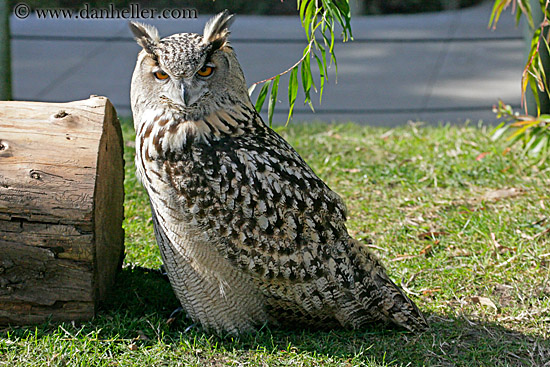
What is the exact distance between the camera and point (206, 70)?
109 inches

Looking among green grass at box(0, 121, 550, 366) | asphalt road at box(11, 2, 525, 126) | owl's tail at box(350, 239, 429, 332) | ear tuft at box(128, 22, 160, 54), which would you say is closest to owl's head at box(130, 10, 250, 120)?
ear tuft at box(128, 22, 160, 54)

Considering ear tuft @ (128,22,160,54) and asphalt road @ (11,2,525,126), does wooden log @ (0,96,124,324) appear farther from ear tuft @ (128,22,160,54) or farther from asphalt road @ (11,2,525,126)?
asphalt road @ (11,2,525,126)

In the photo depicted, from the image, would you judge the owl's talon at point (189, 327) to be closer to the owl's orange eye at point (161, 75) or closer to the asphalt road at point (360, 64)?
the owl's orange eye at point (161, 75)

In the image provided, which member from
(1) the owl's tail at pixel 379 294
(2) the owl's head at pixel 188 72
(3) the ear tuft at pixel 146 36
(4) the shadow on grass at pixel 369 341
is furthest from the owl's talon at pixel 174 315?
(3) the ear tuft at pixel 146 36

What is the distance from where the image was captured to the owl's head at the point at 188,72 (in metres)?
2.66

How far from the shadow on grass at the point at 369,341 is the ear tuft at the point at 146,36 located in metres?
1.24

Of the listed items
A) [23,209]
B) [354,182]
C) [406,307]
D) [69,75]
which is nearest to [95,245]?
[23,209]

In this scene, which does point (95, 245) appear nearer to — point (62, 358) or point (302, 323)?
point (62, 358)

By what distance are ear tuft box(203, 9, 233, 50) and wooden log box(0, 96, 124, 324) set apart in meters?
0.64

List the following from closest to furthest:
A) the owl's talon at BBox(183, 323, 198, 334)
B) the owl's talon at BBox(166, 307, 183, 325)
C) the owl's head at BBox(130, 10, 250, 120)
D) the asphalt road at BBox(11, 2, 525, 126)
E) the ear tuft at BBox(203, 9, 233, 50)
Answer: the owl's head at BBox(130, 10, 250, 120), the ear tuft at BBox(203, 9, 233, 50), the owl's talon at BBox(183, 323, 198, 334), the owl's talon at BBox(166, 307, 183, 325), the asphalt road at BBox(11, 2, 525, 126)

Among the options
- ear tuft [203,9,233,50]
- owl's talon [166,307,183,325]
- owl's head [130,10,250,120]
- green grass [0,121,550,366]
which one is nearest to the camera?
owl's head [130,10,250,120]

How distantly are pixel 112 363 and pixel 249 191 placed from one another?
0.94 meters

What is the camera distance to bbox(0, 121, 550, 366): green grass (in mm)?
2896

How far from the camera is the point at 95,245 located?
2887 mm
